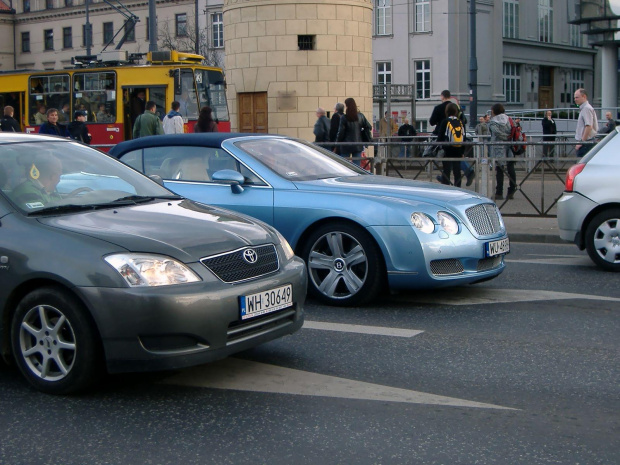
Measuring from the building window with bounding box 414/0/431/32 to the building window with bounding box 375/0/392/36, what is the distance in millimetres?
1829

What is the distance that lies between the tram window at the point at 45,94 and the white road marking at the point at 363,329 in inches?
837

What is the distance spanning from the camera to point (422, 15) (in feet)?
179

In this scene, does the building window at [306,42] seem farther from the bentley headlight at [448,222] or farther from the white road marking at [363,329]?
the white road marking at [363,329]

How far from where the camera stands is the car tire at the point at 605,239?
9664mm

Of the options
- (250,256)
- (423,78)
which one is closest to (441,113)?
(250,256)

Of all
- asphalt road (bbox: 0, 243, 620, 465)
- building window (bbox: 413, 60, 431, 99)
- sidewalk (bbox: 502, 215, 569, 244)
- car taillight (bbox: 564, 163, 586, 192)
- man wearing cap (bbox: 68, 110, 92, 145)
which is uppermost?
building window (bbox: 413, 60, 431, 99)

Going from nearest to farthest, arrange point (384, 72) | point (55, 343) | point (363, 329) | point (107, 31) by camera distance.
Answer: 1. point (55, 343)
2. point (363, 329)
3. point (384, 72)
4. point (107, 31)

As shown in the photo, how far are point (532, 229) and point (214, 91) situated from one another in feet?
49.8

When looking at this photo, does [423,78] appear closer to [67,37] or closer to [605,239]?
[67,37]

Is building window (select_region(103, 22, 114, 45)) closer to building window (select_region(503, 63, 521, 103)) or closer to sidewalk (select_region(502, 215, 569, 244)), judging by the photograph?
building window (select_region(503, 63, 521, 103))

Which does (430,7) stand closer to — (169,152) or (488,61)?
(488,61)

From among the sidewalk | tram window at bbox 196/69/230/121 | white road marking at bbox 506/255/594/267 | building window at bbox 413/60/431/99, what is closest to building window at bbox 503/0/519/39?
building window at bbox 413/60/431/99

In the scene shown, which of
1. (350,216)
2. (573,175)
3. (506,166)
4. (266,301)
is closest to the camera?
(266,301)

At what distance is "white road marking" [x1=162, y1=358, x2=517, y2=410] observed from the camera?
16.9 ft
